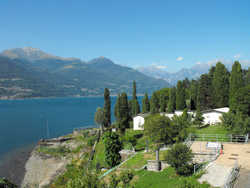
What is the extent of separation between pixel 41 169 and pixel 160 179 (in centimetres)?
2757

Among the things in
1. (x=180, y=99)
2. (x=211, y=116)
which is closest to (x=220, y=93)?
(x=211, y=116)

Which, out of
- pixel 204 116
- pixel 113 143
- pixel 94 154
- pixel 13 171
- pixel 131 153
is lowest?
pixel 13 171

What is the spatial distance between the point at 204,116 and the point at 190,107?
15081mm

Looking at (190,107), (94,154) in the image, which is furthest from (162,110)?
(94,154)

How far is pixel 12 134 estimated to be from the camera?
61.4 m

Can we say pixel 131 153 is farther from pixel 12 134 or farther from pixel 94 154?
pixel 12 134

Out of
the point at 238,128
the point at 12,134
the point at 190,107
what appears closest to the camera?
the point at 238,128

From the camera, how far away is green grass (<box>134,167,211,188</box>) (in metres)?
14.2

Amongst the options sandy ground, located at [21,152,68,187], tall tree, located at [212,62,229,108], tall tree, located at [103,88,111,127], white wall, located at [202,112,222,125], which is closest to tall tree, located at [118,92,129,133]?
tall tree, located at [103,88,111,127]

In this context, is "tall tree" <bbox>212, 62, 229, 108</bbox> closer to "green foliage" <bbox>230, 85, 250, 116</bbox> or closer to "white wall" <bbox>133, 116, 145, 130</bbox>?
"green foliage" <bbox>230, 85, 250, 116</bbox>

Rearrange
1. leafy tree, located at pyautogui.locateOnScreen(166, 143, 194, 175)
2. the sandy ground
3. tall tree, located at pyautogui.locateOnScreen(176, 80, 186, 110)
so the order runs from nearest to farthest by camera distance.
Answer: leafy tree, located at pyautogui.locateOnScreen(166, 143, 194, 175) < the sandy ground < tall tree, located at pyautogui.locateOnScreen(176, 80, 186, 110)

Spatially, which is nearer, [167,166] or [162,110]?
[167,166]

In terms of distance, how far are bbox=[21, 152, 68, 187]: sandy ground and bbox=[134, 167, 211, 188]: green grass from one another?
17.5 meters

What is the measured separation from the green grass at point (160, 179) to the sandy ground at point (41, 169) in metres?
17.5
